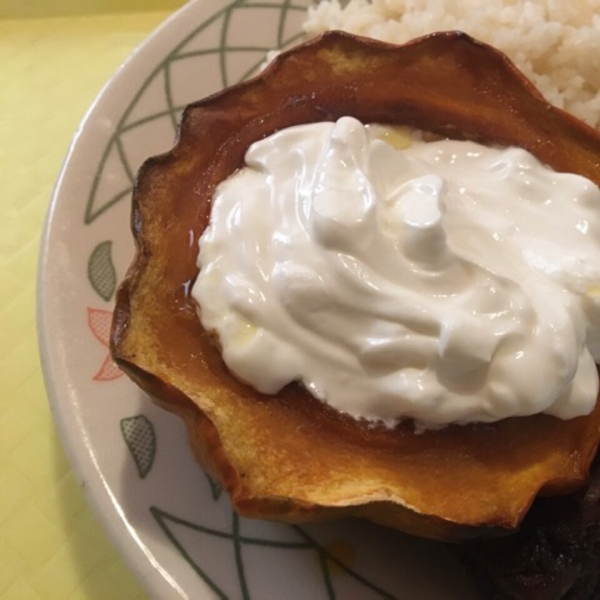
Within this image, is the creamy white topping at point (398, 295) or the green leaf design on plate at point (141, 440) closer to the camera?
the creamy white topping at point (398, 295)

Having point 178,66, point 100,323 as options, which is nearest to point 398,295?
point 100,323

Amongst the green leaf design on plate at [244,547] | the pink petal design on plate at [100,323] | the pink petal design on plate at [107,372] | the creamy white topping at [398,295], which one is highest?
the creamy white topping at [398,295]

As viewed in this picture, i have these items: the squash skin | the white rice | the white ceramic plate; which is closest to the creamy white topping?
the squash skin

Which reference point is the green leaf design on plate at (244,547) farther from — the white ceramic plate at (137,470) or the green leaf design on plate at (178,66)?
the green leaf design on plate at (178,66)

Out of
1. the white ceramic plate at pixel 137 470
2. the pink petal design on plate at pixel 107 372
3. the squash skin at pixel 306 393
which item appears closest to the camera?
the squash skin at pixel 306 393

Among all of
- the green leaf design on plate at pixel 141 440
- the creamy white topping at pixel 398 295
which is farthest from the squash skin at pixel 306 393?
the green leaf design on plate at pixel 141 440

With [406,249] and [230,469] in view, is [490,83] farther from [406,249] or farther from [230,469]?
[230,469]

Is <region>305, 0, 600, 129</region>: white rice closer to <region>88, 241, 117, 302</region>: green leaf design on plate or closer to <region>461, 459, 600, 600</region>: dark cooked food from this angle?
<region>88, 241, 117, 302</region>: green leaf design on plate
